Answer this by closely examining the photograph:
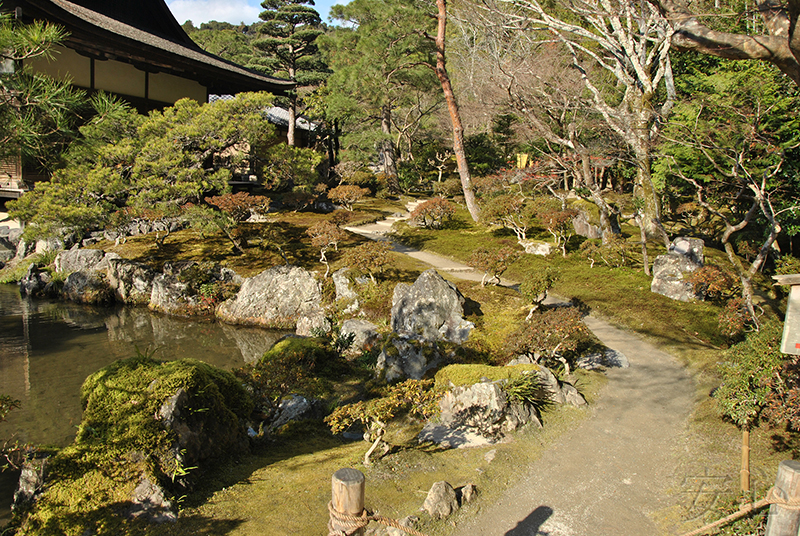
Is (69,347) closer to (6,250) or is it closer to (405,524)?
(6,250)

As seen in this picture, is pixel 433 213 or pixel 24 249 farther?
pixel 433 213

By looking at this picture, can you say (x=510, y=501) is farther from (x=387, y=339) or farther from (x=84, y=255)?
(x=84, y=255)

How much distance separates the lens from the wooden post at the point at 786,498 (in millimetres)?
3580

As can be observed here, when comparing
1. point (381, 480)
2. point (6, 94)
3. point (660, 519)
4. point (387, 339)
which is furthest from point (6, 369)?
point (660, 519)

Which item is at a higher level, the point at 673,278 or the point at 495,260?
the point at 495,260

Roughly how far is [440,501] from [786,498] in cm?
287

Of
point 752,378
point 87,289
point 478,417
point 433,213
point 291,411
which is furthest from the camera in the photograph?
point 433,213

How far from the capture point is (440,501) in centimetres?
512

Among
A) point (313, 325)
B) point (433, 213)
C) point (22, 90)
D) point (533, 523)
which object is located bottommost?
point (533, 523)

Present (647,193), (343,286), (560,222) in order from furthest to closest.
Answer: (647,193) → (560,222) → (343,286)

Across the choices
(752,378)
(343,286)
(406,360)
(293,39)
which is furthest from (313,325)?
(293,39)

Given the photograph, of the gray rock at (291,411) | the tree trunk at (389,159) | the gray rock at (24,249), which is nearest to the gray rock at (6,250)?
the gray rock at (24,249)

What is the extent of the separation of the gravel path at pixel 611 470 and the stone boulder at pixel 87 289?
13472mm

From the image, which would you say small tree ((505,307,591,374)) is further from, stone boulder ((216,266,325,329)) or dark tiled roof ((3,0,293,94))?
dark tiled roof ((3,0,293,94))
